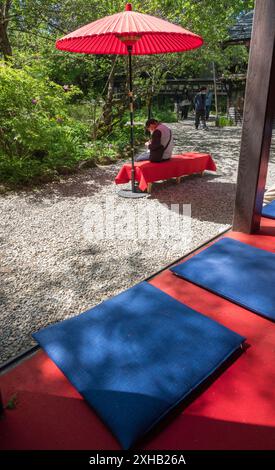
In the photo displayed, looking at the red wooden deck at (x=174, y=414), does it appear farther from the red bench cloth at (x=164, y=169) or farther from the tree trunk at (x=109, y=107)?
the tree trunk at (x=109, y=107)

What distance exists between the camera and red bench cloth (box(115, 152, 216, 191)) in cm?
589

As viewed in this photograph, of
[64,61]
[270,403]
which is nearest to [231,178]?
[270,403]

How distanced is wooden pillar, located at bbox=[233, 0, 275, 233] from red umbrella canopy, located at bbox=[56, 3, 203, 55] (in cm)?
149

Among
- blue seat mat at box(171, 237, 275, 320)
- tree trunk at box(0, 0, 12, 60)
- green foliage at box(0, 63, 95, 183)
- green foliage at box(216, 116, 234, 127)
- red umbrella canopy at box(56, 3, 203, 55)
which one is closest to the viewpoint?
blue seat mat at box(171, 237, 275, 320)

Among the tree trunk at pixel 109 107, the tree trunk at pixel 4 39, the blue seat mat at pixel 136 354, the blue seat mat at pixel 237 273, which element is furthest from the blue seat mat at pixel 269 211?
the tree trunk at pixel 4 39

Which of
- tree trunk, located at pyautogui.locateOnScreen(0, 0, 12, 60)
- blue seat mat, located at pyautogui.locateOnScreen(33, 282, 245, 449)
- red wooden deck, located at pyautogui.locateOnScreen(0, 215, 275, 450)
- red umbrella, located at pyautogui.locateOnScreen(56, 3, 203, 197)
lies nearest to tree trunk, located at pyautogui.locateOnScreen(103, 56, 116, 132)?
tree trunk, located at pyautogui.locateOnScreen(0, 0, 12, 60)

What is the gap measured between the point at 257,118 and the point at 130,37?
2.71 meters

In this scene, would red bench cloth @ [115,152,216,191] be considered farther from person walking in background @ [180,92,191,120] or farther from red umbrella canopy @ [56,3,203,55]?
person walking in background @ [180,92,191,120]

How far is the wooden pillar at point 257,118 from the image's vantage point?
2977 millimetres

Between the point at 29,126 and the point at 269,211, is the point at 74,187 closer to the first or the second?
the point at 29,126

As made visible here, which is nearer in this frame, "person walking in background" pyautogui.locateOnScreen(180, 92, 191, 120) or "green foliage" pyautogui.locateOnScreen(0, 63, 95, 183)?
"green foliage" pyautogui.locateOnScreen(0, 63, 95, 183)

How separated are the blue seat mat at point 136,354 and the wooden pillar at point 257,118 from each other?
1.77 meters

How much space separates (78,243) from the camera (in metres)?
4.19

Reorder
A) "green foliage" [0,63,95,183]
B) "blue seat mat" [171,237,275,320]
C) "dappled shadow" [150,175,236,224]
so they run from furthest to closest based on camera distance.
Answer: "green foliage" [0,63,95,183], "dappled shadow" [150,175,236,224], "blue seat mat" [171,237,275,320]
